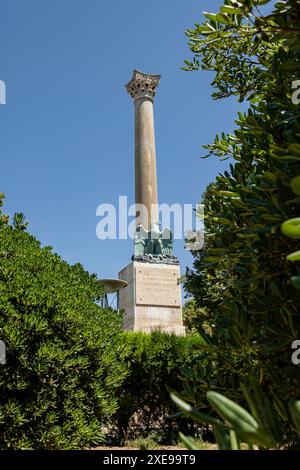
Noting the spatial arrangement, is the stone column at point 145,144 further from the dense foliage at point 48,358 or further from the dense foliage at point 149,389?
the dense foliage at point 48,358

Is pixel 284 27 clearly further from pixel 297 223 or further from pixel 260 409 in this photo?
pixel 260 409

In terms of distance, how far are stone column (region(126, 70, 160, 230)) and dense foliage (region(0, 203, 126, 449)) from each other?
18.6 meters

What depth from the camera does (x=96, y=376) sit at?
4723 millimetres

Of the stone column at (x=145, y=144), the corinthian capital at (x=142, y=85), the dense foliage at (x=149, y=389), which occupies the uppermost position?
the corinthian capital at (x=142, y=85)

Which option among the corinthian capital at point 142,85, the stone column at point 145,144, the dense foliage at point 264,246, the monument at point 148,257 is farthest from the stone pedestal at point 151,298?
the dense foliage at point 264,246

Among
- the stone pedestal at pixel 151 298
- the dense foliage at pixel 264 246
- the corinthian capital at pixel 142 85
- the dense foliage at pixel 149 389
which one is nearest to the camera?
the dense foliage at pixel 264 246

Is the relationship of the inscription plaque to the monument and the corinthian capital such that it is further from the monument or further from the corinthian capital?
the corinthian capital

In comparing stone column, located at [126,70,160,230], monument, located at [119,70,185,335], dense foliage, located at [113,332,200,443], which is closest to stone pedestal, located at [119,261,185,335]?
monument, located at [119,70,185,335]

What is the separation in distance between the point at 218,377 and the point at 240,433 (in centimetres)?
132

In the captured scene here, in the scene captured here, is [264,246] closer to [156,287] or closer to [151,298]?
[151,298]

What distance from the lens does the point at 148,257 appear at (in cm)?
2211

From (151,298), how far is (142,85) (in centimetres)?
1356

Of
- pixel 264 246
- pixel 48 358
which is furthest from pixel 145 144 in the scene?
pixel 264 246

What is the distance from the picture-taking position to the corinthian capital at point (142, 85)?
26547 mm
